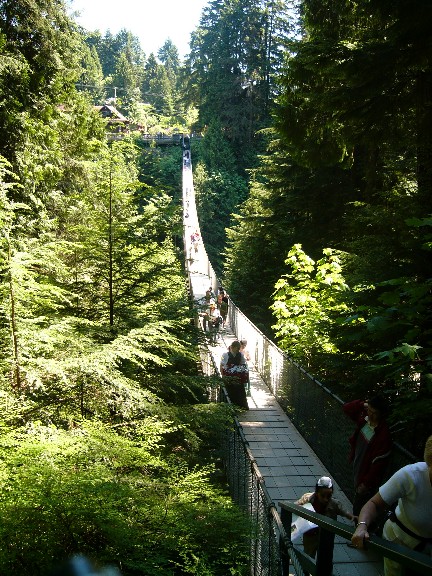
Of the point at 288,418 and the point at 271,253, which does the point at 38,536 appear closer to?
the point at 288,418

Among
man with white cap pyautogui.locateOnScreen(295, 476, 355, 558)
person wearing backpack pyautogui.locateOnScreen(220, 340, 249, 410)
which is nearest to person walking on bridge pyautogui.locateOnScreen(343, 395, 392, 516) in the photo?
man with white cap pyautogui.locateOnScreen(295, 476, 355, 558)

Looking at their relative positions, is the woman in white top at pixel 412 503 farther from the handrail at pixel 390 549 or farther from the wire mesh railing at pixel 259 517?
the wire mesh railing at pixel 259 517

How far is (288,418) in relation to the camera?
8.21 meters

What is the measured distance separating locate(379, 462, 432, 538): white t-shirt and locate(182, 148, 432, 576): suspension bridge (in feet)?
1.07

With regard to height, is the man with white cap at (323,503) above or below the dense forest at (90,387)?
below

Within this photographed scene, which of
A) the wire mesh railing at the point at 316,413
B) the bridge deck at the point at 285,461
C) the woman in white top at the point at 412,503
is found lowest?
the bridge deck at the point at 285,461

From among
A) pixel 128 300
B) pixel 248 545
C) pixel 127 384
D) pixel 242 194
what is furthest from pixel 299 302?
pixel 242 194

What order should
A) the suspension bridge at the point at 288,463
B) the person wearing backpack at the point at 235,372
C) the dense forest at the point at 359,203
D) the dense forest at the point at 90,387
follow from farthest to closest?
the person wearing backpack at the point at 235,372 → the dense forest at the point at 359,203 → the dense forest at the point at 90,387 → the suspension bridge at the point at 288,463

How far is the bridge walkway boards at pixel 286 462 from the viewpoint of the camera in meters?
4.09

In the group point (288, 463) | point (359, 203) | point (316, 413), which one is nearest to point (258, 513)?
point (288, 463)

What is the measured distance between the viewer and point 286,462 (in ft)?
21.4

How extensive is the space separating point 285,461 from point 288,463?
2.4 inches

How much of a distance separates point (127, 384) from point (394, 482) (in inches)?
117

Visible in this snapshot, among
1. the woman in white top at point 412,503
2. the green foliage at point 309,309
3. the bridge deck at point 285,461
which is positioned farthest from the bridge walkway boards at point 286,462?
the woman in white top at point 412,503
